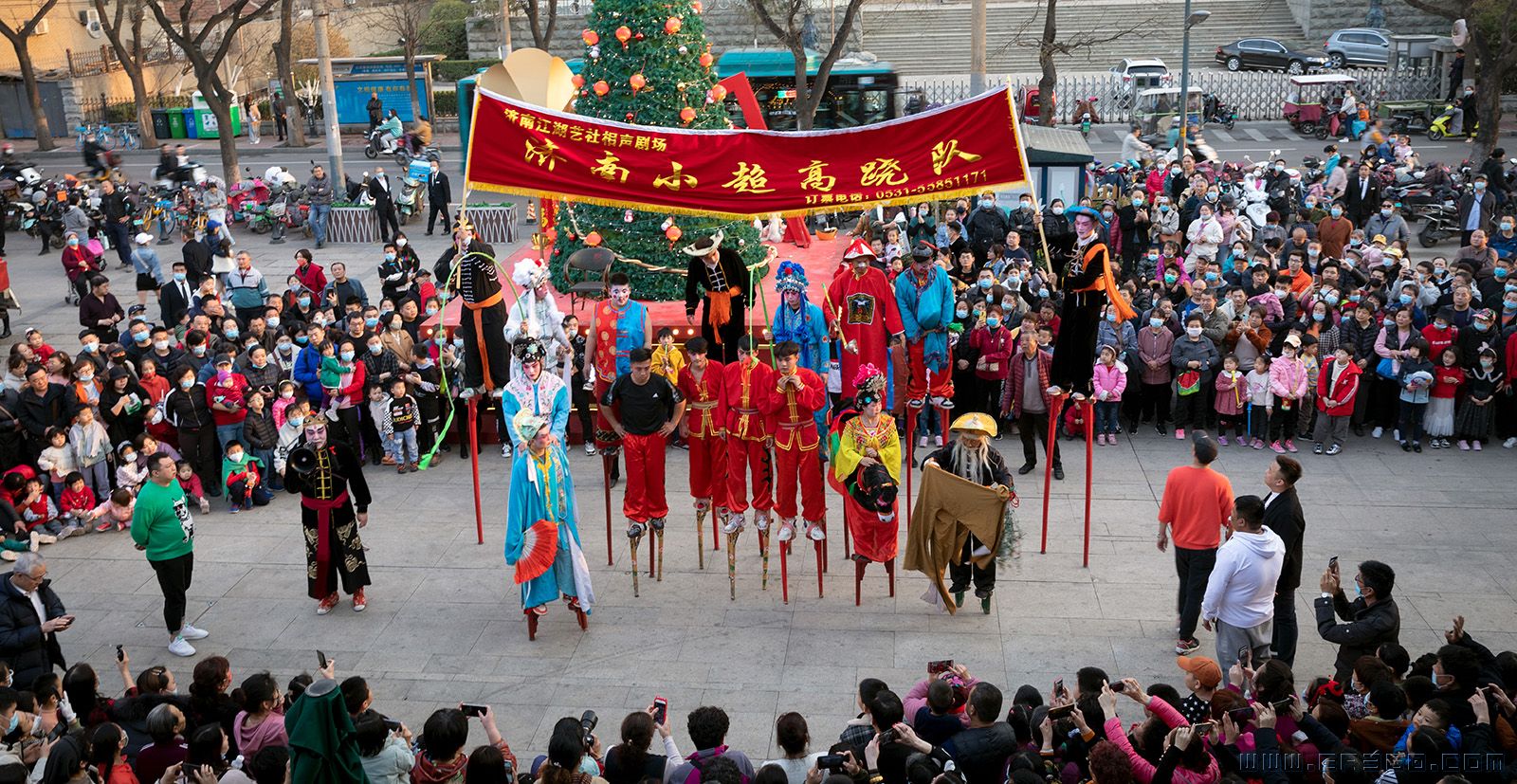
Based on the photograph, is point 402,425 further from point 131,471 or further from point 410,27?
point 410,27

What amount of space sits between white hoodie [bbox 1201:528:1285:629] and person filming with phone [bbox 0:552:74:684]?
7506 mm

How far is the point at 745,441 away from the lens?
417 inches

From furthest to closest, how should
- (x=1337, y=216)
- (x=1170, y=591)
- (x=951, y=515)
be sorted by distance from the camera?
(x=1337, y=216)
(x=1170, y=591)
(x=951, y=515)

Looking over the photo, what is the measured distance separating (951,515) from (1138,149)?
18.8 meters

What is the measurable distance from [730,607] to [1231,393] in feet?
20.2

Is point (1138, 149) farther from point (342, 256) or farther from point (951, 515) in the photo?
point (951, 515)

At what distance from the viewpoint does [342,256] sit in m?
23.3

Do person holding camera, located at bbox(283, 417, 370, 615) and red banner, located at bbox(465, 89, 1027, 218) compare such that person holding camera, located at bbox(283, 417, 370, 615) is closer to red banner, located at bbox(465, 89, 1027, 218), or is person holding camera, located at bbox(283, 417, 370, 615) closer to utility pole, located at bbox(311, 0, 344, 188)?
red banner, located at bbox(465, 89, 1027, 218)

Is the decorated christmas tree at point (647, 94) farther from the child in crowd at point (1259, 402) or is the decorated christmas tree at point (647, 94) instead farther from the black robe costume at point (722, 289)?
the child in crowd at point (1259, 402)

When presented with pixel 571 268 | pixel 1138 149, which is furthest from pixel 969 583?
pixel 1138 149

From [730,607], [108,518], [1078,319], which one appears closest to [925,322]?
[1078,319]

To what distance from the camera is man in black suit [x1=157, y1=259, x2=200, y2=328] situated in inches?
657

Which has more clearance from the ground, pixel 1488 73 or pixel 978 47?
pixel 978 47

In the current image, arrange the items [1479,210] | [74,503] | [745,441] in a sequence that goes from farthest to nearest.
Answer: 1. [1479,210]
2. [74,503]
3. [745,441]
